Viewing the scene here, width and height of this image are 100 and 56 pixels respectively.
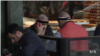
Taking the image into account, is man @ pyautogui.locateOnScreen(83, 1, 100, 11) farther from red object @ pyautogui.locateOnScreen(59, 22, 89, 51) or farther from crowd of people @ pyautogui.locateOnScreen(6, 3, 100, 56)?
red object @ pyautogui.locateOnScreen(59, 22, 89, 51)

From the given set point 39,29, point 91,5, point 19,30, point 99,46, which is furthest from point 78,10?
point 19,30

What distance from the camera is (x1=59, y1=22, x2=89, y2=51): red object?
570 centimetres

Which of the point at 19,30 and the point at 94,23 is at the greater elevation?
the point at 19,30

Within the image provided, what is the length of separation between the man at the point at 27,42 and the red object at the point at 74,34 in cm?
90

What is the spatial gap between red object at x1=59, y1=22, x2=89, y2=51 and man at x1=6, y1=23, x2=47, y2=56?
90 cm

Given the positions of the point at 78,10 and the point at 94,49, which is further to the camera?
the point at 78,10

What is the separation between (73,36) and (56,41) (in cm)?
44

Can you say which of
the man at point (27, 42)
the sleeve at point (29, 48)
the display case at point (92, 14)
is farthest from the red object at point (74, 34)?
the display case at point (92, 14)

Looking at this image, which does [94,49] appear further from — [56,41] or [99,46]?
[56,41]

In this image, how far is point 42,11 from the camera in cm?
1015

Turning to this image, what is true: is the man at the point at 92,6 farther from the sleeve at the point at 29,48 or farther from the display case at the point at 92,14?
the sleeve at the point at 29,48

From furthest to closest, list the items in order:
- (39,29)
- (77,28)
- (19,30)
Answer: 1. (39,29)
2. (77,28)
3. (19,30)

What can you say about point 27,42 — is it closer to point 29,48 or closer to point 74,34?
point 29,48

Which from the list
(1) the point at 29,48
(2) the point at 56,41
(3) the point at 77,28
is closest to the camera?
(1) the point at 29,48
